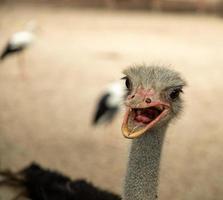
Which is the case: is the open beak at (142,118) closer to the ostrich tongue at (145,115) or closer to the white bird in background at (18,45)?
the ostrich tongue at (145,115)

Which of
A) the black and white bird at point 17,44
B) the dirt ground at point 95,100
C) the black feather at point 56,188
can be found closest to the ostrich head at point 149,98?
the dirt ground at point 95,100

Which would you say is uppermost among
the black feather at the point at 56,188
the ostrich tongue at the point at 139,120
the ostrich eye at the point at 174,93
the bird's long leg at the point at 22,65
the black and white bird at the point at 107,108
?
the bird's long leg at the point at 22,65

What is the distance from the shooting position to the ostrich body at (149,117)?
1215 millimetres

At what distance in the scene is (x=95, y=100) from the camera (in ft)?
11.9

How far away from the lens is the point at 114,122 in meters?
3.18

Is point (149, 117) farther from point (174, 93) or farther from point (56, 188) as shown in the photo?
point (56, 188)

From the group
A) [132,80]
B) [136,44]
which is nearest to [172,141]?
[132,80]

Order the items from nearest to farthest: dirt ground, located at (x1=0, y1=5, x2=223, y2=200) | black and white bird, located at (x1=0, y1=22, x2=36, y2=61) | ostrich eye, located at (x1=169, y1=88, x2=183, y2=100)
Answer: ostrich eye, located at (x1=169, y1=88, x2=183, y2=100)
dirt ground, located at (x1=0, y1=5, x2=223, y2=200)
black and white bird, located at (x1=0, y1=22, x2=36, y2=61)

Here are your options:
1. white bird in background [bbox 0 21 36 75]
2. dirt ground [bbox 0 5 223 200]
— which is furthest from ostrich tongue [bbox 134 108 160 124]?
white bird in background [bbox 0 21 36 75]

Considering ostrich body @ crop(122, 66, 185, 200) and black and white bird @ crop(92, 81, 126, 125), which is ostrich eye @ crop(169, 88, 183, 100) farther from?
black and white bird @ crop(92, 81, 126, 125)

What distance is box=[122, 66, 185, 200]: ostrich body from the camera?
121 centimetres

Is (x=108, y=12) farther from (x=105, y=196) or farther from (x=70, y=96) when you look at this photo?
(x=105, y=196)

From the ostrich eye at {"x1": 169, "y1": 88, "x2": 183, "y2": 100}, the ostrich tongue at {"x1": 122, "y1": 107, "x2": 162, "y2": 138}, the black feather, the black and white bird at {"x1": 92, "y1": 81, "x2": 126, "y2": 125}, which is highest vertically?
the black and white bird at {"x1": 92, "y1": 81, "x2": 126, "y2": 125}

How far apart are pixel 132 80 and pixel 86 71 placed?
3148 millimetres
